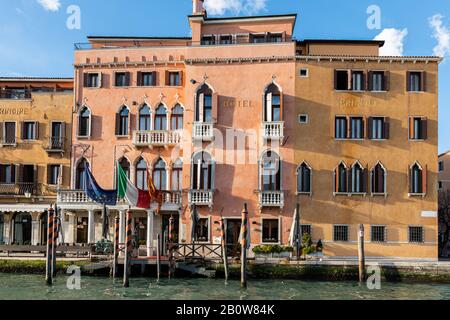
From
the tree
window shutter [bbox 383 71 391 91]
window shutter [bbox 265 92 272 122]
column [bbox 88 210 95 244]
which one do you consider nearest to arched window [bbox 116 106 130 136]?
column [bbox 88 210 95 244]

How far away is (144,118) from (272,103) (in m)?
6.89

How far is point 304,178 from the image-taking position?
27500 millimetres

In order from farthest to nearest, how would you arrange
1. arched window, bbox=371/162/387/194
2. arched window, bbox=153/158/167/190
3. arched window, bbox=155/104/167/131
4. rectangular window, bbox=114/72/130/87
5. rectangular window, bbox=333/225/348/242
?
rectangular window, bbox=114/72/130/87 < arched window, bbox=155/104/167/131 < arched window, bbox=153/158/167/190 < arched window, bbox=371/162/387/194 < rectangular window, bbox=333/225/348/242

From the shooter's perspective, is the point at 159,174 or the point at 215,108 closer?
the point at 215,108

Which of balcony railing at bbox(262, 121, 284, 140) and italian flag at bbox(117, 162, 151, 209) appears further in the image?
balcony railing at bbox(262, 121, 284, 140)

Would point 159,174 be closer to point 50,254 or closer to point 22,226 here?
point 22,226

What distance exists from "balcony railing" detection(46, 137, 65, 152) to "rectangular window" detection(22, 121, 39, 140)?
1.22m

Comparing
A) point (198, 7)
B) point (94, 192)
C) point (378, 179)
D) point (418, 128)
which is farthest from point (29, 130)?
point (418, 128)

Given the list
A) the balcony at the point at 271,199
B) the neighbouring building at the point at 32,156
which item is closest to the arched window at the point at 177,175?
the balcony at the point at 271,199

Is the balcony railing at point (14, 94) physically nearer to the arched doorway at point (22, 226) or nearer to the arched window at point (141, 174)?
the arched doorway at point (22, 226)

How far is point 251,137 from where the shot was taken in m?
27.8

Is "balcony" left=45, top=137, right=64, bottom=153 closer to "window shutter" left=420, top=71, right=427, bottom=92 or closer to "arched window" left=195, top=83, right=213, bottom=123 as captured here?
"arched window" left=195, top=83, right=213, bottom=123

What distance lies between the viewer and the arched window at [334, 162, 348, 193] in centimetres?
2718

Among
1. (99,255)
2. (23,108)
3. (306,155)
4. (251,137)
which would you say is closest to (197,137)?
(251,137)
